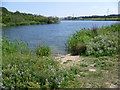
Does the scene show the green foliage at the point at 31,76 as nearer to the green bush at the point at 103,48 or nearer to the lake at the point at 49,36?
the green bush at the point at 103,48

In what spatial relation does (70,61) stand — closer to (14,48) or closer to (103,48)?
(103,48)

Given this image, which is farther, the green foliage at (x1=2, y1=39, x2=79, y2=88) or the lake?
the lake

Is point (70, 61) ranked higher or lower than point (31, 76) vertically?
lower

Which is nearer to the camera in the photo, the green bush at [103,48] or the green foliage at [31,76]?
the green foliage at [31,76]

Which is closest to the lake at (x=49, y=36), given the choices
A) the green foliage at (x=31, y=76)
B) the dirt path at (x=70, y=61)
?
the dirt path at (x=70, y=61)

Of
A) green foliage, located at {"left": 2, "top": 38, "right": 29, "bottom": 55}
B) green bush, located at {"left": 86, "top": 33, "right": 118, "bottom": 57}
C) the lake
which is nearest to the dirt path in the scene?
green bush, located at {"left": 86, "top": 33, "right": 118, "bottom": 57}

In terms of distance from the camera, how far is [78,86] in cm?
338

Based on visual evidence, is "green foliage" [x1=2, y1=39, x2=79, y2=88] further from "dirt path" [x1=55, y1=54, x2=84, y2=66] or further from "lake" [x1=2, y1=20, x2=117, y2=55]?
"lake" [x1=2, y1=20, x2=117, y2=55]

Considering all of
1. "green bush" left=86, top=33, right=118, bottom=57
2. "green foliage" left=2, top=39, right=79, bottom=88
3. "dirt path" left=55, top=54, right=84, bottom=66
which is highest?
"green bush" left=86, top=33, right=118, bottom=57

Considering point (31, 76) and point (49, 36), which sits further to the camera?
point (49, 36)

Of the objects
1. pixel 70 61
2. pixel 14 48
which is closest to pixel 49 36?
pixel 14 48

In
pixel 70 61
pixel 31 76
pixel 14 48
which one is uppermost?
pixel 14 48

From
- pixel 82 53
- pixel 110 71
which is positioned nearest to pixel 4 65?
A: pixel 110 71

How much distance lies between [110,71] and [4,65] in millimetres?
2624
